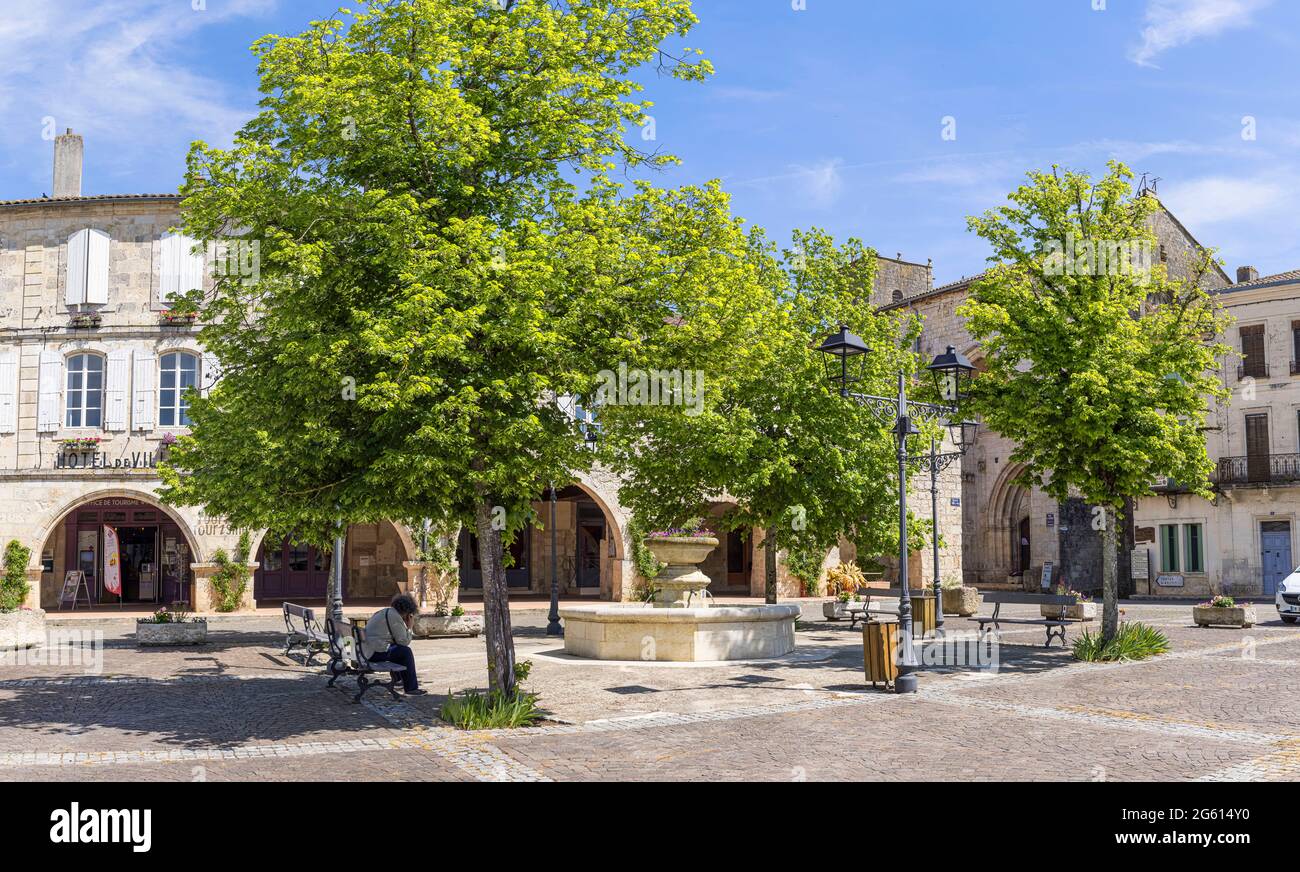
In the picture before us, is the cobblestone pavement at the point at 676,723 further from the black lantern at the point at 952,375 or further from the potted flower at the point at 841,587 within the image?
the potted flower at the point at 841,587

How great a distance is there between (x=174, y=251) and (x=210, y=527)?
7.18 metres

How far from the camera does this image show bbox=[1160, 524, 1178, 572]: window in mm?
35000

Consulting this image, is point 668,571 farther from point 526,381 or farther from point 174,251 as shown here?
point 174,251

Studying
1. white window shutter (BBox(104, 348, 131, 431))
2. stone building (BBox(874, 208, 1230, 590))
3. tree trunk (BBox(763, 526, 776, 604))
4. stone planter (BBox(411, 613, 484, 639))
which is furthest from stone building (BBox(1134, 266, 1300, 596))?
white window shutter (BBox(104, 348, 131, 431))

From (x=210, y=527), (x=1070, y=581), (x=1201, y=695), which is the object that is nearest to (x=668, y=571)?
(x=1201, y=695)

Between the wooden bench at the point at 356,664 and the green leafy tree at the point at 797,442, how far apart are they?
696cm

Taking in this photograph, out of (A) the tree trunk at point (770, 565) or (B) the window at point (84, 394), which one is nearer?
(A) the tree trunk at point (770, 565)

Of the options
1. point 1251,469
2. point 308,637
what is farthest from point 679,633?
point 1251,469

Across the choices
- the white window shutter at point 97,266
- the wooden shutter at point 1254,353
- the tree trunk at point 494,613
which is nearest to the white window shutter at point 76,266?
the white window shutter at point 97,266

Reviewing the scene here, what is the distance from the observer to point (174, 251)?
26641 mm

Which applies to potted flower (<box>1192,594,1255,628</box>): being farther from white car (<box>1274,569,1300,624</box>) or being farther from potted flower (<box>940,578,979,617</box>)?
potted flower (<box>940,578,979,617</box>)

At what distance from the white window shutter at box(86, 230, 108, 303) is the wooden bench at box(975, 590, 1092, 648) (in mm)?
22548

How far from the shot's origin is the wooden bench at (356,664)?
11648mm

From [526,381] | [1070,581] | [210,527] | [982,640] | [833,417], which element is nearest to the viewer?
[526,381]
